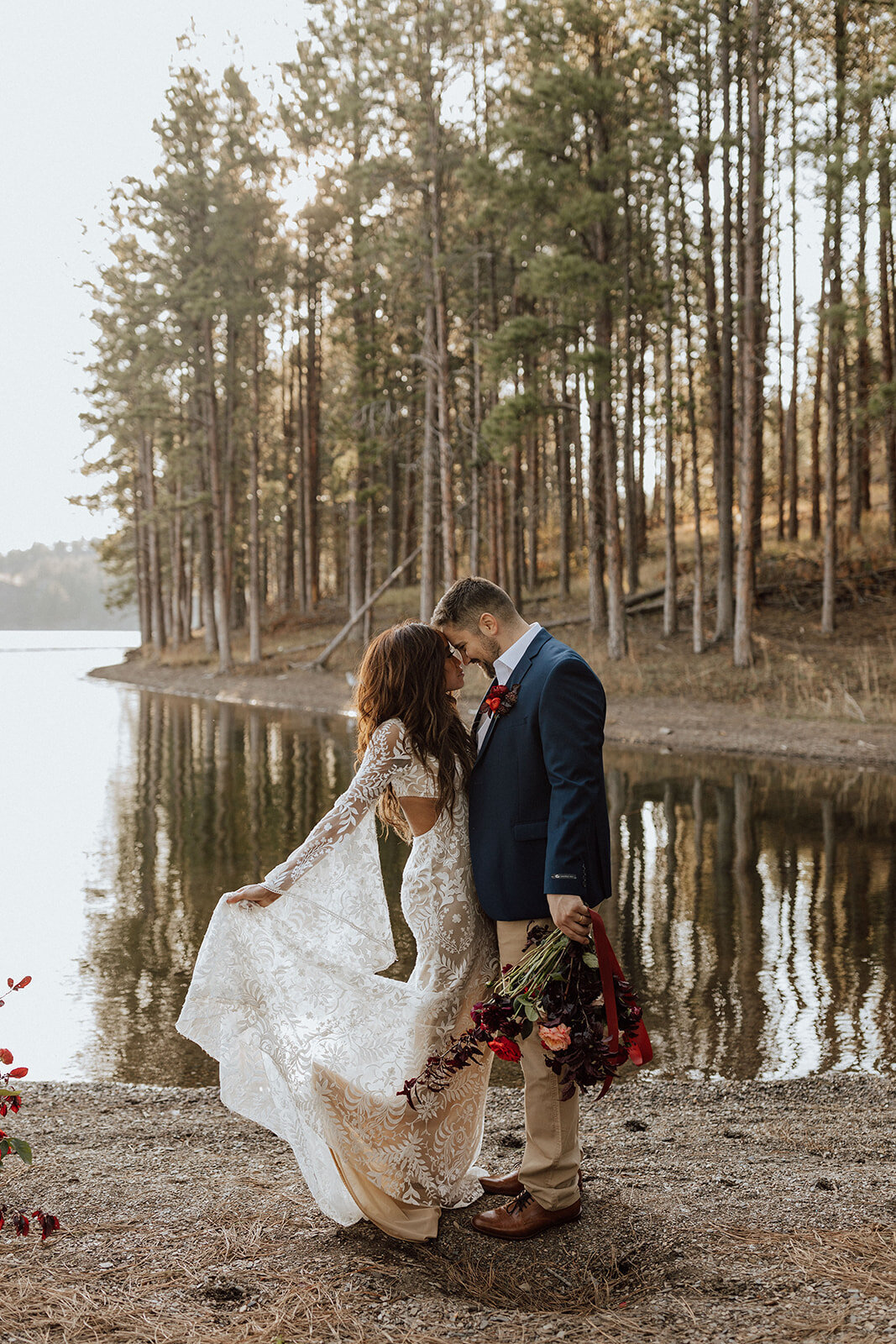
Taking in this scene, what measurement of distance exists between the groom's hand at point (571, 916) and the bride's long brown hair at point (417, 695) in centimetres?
60

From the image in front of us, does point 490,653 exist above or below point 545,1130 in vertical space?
above

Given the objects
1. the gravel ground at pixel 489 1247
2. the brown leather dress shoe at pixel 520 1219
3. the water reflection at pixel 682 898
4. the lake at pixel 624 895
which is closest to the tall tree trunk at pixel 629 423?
the lake at pixel 624 895

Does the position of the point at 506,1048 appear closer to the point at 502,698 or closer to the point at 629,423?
the point at 502,698

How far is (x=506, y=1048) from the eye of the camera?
3.46 metres

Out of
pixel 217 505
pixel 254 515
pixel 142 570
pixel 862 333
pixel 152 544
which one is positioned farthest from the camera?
pixel 142 570

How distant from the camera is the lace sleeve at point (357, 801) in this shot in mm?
3871

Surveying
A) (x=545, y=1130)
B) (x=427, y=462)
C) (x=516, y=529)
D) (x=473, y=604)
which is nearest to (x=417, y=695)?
(x=473, y=604)

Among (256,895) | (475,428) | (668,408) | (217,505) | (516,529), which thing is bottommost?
(256,895)

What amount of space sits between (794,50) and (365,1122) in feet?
99.8

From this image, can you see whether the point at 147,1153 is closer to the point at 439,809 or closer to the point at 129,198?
the point at 439,809

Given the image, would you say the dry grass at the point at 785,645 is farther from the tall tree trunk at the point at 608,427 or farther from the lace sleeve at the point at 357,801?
the lace sleeve at the point at 357,801

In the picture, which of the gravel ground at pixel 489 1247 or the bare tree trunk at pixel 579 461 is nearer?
the gravel ground at pixel 489 1247

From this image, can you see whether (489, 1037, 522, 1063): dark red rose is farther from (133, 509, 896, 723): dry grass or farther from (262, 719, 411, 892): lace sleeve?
(133, 509, 896, 723): dry grass

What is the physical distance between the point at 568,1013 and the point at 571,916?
301 mm
